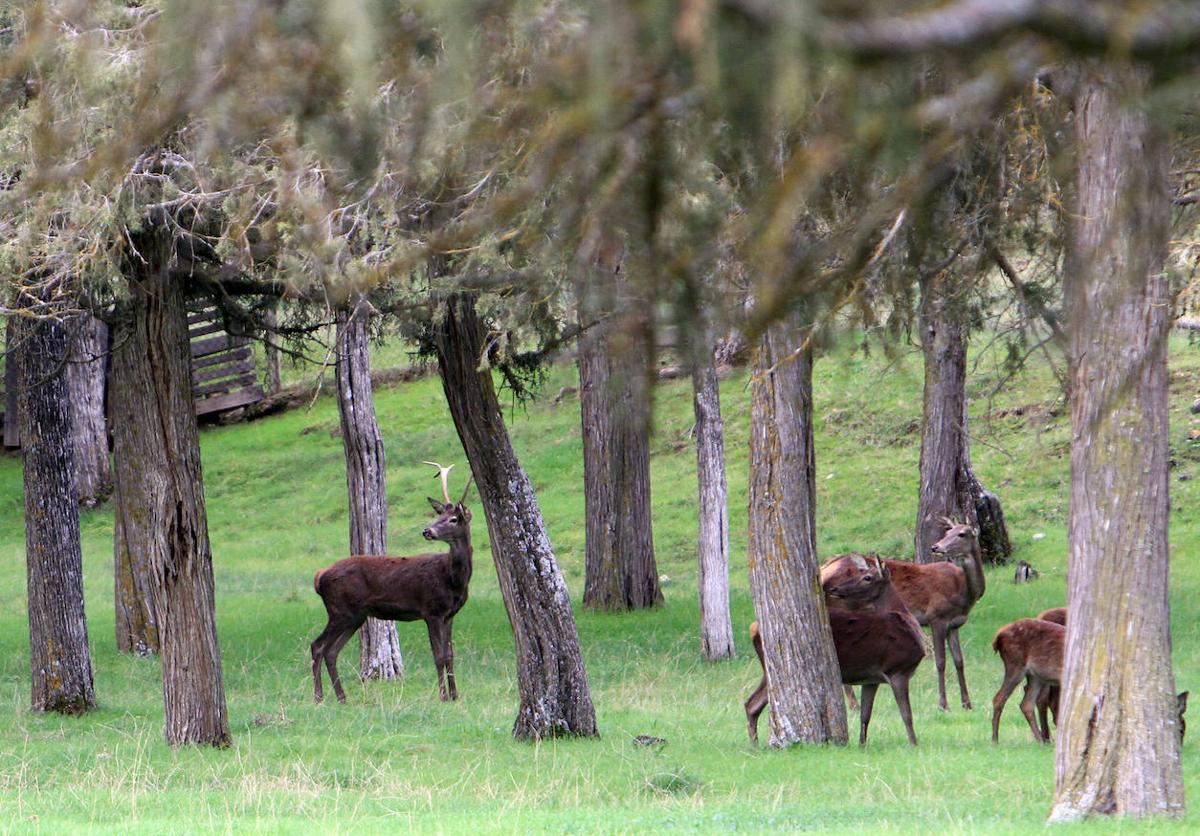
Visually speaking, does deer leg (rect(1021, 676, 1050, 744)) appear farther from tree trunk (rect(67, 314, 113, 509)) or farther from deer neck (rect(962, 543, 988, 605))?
tree trunk (rect(67, 314, 113, 509))

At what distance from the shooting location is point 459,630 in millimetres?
20234

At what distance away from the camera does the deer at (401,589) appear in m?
15.2

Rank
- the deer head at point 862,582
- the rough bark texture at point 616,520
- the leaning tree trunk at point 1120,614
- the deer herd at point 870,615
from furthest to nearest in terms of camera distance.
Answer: the rough bark texture at point 616,520 → the deer head at point 862,582 → the deer herd at point 870,615 → the leaning tree trunk at point 1120,614

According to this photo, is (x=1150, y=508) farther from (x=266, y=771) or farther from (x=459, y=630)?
(x=459, y=630)

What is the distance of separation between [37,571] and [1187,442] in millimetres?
22335

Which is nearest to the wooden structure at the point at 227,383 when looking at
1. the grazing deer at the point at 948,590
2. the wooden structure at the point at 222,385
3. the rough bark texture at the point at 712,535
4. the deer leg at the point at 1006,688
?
the wooden structure at the point at 222,385

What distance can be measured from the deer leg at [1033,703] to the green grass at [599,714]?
212 mm

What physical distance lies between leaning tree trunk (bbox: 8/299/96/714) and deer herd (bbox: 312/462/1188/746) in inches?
93.7

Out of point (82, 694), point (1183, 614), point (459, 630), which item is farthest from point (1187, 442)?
point (82, 694)

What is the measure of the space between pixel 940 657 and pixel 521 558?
14.3 ft

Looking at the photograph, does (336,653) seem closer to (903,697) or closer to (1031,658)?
(903,697)

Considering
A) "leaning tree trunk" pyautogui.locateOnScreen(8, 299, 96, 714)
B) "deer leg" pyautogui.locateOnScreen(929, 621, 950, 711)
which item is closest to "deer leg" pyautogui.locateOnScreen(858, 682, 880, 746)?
"deer leg" pyautogui.locateOnScreen(929, 621, 950, 711)

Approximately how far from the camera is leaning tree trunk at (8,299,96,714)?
14055 mm

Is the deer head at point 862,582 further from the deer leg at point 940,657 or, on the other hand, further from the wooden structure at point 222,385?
the wooden structure at point 222,385
